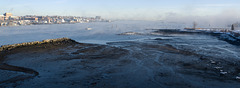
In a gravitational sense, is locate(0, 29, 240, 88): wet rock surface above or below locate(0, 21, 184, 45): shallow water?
below

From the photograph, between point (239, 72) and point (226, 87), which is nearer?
point (226, 87)

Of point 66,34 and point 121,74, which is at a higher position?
point 66,34

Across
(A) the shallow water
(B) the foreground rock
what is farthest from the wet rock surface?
(A) the shallow water

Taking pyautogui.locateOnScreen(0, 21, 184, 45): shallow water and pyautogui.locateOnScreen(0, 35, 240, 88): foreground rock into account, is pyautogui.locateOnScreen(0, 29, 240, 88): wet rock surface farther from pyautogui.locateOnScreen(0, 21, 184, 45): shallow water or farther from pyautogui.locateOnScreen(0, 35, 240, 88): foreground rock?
pyautogui.locateOnScreen(0, 21, 184, 45): shallow water

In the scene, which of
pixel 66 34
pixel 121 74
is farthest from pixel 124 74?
pixel 66 34

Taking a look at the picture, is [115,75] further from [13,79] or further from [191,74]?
[13,79]

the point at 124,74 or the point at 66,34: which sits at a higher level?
the point at 66,34

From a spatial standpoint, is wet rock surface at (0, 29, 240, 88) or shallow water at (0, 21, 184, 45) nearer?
wet rock surface at (0, 29, 240, 88)

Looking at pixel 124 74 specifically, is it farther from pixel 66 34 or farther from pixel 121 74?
pixel 66 34

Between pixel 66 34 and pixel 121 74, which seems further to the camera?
pixel 66 34

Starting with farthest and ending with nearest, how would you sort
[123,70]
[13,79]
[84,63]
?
[84,63], [123,70], [13,79]

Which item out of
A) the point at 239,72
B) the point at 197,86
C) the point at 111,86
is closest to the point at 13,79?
the point at 111,86
